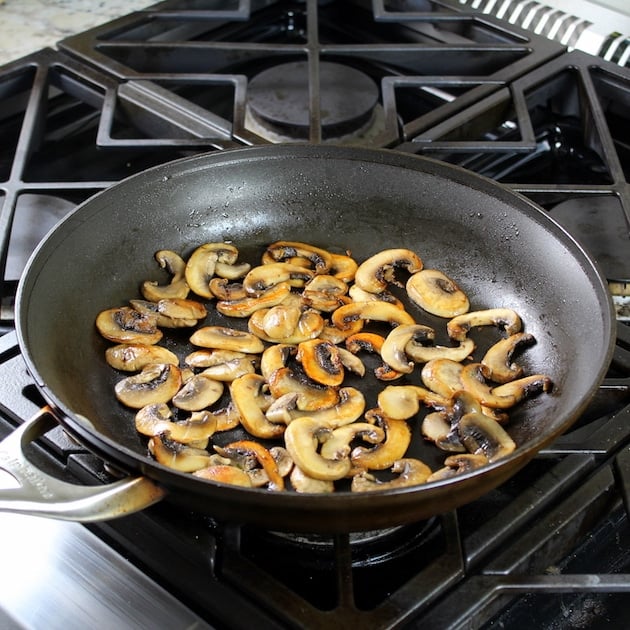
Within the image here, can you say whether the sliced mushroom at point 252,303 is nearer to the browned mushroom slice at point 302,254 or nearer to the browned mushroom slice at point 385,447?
the browned mushroom slice at point 302,254

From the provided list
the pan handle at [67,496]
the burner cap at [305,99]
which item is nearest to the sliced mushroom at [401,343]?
the pan handle at [67,496]

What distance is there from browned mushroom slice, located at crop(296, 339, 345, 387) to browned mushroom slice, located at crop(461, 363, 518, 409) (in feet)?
0.53

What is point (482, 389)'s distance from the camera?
3.25ft

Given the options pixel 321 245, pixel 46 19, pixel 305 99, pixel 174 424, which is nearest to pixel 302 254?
pixel 321 245

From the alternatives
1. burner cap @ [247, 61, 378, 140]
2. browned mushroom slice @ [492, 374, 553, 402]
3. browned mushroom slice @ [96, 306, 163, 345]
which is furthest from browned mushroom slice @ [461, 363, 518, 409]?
burner cap @ [247, 61, 378, 140]

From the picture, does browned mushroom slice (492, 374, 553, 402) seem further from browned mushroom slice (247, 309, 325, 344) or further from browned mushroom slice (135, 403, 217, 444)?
browned mushroom slice (135, 403, 217, 444)

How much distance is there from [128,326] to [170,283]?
136mm

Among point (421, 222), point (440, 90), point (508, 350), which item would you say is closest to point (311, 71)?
point (440, 90)

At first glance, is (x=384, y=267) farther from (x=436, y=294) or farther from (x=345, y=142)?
(x=345, y=142)

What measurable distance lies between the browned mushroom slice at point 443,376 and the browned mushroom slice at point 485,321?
2.6 inches

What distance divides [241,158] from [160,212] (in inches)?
5.9

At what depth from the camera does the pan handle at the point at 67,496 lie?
675 millimetres

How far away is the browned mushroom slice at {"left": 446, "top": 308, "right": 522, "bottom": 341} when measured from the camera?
1.09 metres

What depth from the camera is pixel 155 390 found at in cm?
97
